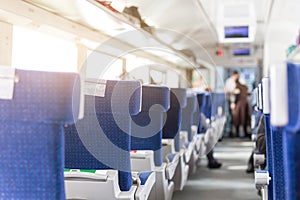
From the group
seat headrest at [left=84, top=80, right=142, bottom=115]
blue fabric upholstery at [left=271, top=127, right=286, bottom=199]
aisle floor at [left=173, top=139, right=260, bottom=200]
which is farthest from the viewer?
aisle floor at [left=173, top=139, right=260, bottom=200]

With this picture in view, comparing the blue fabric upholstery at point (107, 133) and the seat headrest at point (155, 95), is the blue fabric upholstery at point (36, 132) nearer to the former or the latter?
the blue fabric upholstery at point (107, 133)

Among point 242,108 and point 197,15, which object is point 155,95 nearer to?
point 197,15

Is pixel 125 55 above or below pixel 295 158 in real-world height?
above

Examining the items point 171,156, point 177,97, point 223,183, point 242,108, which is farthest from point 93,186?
point 242,108

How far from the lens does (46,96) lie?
120cm

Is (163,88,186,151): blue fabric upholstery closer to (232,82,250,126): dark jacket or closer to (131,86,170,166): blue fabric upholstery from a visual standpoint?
(131,86,170,166): blue fabric upholstery

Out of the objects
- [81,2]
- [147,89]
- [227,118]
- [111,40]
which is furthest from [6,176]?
[227,118]

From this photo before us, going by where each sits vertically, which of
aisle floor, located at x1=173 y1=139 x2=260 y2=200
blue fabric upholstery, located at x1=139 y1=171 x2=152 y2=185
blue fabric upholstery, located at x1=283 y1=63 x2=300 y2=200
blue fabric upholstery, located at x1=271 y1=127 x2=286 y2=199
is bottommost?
aisle floor, located at x1=173 y1=139 x2=260 y2=200

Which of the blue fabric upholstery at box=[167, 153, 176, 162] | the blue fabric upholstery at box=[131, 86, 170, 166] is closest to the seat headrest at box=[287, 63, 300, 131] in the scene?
the blue fabric upholstery at box=[131, 86, 170, 166]

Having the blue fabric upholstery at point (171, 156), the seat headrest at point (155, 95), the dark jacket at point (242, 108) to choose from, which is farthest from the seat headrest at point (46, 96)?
the dark jacket at point (242, 108)

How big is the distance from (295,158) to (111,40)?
15.8 feet

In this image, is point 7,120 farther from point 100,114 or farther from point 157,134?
point 157,134

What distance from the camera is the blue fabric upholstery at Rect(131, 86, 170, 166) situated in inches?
111

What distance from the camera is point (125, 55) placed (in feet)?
21.3
